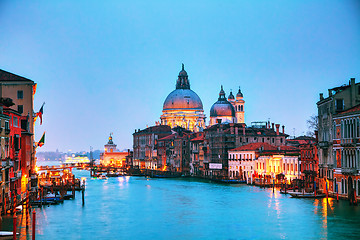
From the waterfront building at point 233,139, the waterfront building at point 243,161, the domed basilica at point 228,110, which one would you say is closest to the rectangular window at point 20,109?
the waterfront building at point 243,161

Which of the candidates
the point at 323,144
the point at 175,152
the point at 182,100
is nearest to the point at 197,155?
the point at 175,152

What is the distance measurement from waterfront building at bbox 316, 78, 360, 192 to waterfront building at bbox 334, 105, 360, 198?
32.5 inches

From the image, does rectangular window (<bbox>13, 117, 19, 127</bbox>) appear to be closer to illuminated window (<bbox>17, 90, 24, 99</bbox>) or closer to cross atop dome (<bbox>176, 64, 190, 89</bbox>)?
illuminated window (<bbox>17, 90, 24, 99</bbox>)

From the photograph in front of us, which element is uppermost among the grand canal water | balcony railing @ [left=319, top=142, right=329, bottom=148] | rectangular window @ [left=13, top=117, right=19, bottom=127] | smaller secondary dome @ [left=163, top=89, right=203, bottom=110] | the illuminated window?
smaller secondary dome @ [left=163, top=89, right=203, bottom=110]

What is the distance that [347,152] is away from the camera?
44.1 metres

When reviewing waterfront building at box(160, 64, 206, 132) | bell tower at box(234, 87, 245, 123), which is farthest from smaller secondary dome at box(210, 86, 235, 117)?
waterfront building at box(160, 64, 206, 132)

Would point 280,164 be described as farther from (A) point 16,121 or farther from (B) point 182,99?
(B) point 182,99

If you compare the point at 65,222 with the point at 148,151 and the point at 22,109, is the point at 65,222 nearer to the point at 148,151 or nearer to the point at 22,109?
the point at 22,109

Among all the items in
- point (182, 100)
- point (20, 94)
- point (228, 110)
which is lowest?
point (20, 94)

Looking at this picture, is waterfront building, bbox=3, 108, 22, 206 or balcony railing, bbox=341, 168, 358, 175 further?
balcony railing, bbox=341, 168, 358, 175

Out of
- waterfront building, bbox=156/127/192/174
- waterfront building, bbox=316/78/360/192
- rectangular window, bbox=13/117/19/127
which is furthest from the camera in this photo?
waterfront building, bbox=156/127/192/174

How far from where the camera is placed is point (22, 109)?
165ft

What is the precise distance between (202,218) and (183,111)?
385ft

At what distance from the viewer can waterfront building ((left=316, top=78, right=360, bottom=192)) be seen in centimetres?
4656
